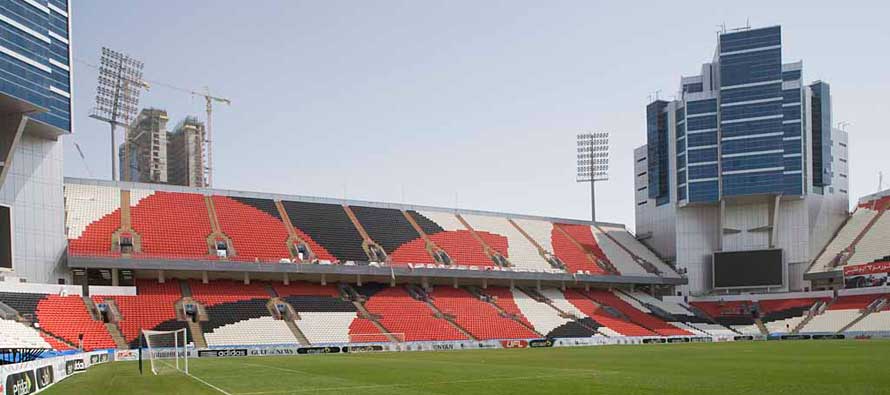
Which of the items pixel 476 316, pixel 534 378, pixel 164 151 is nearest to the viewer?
pixel 534 378

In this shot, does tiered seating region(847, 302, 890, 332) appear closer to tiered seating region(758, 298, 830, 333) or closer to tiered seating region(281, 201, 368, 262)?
tiered seating region(758, 298, 830, 333)

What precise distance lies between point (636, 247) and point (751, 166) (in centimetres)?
1714

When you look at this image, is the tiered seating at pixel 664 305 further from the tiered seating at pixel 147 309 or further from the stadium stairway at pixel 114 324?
the stadium stairway at pixel 114 324

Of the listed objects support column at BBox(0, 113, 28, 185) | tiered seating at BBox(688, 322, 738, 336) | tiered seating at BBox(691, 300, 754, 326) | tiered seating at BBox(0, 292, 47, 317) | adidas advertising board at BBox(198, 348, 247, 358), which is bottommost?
tiered seating at BBox(688, 322, 738, 336)

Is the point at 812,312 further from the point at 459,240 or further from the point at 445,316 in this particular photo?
the point at 445,316

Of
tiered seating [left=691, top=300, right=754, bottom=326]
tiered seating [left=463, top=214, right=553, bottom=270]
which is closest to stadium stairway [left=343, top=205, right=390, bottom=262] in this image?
tiered seating [left=463, top=214, right=553, bottom=270]

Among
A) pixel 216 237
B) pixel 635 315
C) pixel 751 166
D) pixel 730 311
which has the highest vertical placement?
pixel 751 166

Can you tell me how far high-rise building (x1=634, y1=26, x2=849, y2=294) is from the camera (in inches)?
3027

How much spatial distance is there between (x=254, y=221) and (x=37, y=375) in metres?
42.4

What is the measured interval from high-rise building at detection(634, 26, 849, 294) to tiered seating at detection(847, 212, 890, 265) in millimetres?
4181

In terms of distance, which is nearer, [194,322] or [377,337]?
[194,322]

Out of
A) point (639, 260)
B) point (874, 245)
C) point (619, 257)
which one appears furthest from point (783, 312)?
point (619, 257)

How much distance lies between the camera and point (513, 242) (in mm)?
79750

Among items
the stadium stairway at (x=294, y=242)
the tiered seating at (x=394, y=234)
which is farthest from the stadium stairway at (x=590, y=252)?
the stadium stairway at (x=294, y=242)
